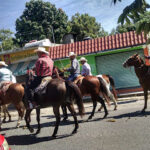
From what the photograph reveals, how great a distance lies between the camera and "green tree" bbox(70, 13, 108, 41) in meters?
35.5

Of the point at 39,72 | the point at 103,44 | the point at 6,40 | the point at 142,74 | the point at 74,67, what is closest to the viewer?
the point at 39,72

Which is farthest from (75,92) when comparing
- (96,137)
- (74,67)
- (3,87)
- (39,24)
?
(39,24)

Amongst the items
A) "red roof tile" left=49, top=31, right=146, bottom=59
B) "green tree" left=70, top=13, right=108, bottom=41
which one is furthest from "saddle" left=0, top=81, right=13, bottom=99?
"green tree" left=70, top=13, right=108, bottom=41

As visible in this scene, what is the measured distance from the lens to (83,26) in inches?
1438

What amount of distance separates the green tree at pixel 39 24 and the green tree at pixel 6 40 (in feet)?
32.9

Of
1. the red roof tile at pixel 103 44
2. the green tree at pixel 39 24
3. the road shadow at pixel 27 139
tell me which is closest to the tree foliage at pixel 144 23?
the road shadow at pixel 27 139

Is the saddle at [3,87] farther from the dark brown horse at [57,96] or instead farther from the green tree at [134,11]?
the green tree at [134,11]

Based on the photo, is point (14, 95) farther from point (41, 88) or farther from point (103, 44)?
point (103, 44)

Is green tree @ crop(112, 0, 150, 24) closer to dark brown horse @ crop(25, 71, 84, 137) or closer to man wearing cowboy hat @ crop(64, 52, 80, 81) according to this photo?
dark brown horse @ crop(25, 71, 84, 137)

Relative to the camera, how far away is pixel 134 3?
11.7ft

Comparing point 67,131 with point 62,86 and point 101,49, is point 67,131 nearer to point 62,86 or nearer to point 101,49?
point 62,86

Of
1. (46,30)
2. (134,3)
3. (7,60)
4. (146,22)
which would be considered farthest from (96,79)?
(46,30)

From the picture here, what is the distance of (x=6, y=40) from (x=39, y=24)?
45.4ft

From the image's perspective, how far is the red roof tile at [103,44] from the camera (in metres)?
15.6
